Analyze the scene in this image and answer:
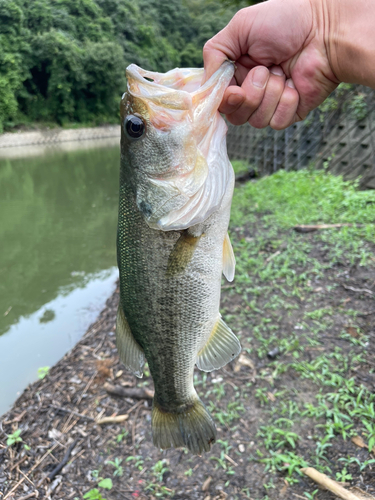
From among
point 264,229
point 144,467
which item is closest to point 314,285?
A: point 264,229

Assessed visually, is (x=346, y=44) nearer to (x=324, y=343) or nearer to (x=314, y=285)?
(x=324, y=343)

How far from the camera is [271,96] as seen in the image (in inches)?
64.2

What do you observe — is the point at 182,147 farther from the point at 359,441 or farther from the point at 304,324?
the point at 304,324

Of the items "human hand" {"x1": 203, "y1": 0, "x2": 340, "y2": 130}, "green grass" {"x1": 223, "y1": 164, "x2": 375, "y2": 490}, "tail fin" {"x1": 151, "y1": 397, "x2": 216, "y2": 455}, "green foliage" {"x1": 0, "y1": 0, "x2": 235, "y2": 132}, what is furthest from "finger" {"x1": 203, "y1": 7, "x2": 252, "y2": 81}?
"green foliage" {"x1": 0, "y1": 0, "x2": 235, "y2": 132}

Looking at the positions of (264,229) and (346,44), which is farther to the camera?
(264,229)

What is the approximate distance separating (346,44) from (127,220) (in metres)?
1.26

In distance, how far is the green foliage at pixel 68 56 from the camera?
23.9m

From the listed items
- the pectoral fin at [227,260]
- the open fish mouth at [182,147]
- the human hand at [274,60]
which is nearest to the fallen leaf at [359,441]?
the pectoral fin at [227,260]

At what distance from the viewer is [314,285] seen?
3553 millimetres

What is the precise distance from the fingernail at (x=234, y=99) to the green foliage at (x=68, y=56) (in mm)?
20690

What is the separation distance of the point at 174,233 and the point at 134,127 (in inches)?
17.1

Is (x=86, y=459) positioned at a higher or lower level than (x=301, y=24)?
lower

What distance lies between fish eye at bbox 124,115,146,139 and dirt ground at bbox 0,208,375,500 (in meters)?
2.12

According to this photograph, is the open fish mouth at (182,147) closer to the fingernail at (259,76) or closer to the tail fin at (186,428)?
the fingernail at (259,76)
